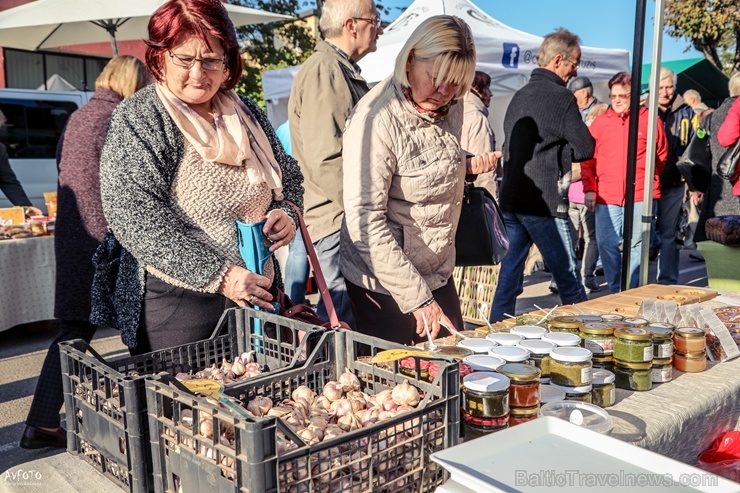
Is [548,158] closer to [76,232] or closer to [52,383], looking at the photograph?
[76,232]

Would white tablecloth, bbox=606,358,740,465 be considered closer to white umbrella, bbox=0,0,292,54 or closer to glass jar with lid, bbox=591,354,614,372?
glass jar with lid, bbox=591,354,614,372

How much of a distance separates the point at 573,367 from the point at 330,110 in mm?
1672

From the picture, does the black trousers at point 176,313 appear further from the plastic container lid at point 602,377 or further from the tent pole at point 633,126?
the tent pole at point 633,126

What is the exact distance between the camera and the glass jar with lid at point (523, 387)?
53.6 inches

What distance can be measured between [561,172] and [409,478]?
3.31 meters

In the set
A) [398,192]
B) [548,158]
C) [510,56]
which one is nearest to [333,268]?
[398,192]

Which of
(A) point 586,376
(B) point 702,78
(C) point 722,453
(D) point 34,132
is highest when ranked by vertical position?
(B) point 702,78

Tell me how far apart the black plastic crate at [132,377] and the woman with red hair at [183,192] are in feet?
0.32

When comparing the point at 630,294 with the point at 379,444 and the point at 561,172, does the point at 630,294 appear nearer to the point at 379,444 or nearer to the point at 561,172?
the point at 561,172

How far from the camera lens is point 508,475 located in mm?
996

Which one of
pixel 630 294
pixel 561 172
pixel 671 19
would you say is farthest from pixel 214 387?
pixel 671 19

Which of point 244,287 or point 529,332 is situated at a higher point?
point 244,287

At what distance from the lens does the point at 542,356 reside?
5.19 ft

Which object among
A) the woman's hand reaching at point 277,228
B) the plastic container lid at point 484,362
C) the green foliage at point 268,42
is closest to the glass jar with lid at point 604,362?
the plastic container lid at point 484,362
